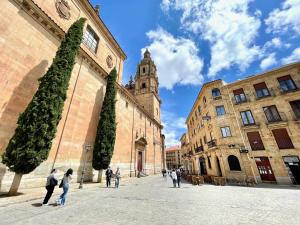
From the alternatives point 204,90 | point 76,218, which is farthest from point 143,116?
point 76,218

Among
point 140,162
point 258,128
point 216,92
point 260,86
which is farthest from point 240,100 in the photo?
point 140,162

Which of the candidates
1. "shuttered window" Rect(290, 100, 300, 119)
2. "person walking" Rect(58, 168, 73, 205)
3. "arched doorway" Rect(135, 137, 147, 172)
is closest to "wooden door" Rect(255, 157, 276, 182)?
"shuttered window" Rect(290, 100, 300, 119)

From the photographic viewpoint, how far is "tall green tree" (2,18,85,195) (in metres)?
6.87

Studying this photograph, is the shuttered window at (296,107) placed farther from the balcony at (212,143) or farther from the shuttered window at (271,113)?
the balcony at (212,143)

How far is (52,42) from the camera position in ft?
35.9

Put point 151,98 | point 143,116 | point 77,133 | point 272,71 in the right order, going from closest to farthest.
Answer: point 77,133 → point 272,71 → point 143,116 → point 151,98

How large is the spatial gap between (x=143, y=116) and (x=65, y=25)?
1907 centimetres

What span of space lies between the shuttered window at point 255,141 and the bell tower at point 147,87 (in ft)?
71.1

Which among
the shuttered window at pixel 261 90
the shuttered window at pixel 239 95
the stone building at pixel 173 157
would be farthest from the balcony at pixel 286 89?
the stone building at pixel 173 157

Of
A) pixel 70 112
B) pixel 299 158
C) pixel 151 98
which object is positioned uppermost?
pixel 151 98

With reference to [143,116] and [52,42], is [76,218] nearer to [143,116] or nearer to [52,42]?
[52,42]

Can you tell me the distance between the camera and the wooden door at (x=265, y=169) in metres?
15.0

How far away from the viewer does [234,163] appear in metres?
16.4

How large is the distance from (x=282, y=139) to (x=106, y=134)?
18.7 metres
